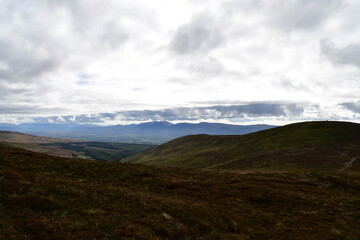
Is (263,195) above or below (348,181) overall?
above

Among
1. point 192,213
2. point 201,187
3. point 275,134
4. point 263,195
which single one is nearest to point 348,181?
point 263,195

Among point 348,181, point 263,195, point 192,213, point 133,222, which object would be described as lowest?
point 348,181

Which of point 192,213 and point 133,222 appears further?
point 192,213

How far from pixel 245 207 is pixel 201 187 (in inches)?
363

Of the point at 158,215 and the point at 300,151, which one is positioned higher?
the point at 158,215

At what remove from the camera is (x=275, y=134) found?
7347 inches

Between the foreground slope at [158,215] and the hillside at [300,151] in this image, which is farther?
the hillside at [300,151]

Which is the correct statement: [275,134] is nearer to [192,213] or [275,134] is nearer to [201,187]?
[201,187]

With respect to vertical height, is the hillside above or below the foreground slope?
below

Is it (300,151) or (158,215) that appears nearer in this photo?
(158,215)

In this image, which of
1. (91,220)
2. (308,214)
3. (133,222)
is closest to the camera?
(91,220)

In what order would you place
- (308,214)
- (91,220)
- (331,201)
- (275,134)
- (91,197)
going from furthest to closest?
1. (275,134)
2. (331,201)
3. (308,214)
4. (91,197)
5. (91,220)

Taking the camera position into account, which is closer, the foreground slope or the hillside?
the foreground slope

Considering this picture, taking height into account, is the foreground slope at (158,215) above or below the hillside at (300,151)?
above
